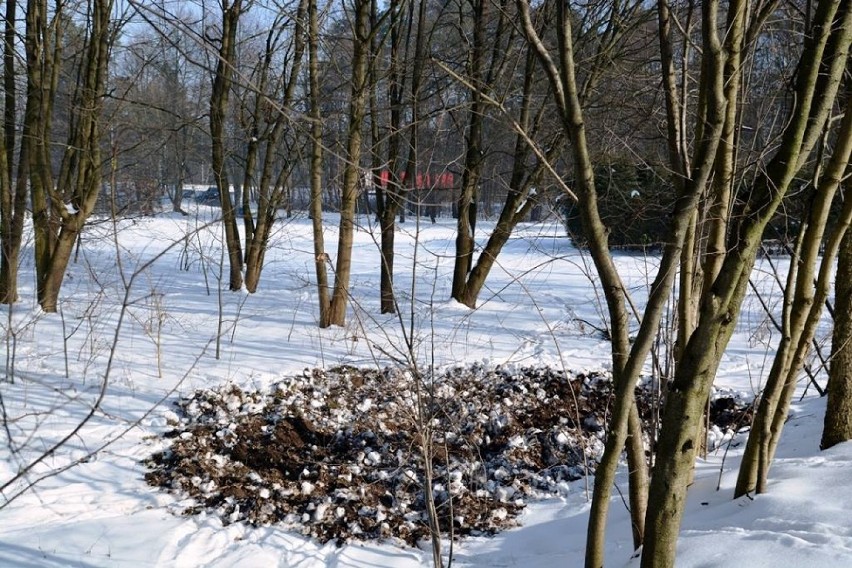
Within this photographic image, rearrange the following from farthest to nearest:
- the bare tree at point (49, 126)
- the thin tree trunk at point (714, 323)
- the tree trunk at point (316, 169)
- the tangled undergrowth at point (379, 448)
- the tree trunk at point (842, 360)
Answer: the bare tree at point (49, 126) → the tree trunk at point (316, 169) → the tangled undergrowth at point (379, 448) → the tree trunk at point (842, 360) → the thin tree trunk at point (714, 323)

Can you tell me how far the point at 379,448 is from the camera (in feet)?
16.3

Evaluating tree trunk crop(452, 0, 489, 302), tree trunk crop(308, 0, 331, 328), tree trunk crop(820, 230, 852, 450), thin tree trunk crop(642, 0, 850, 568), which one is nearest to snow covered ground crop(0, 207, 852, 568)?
tree trunk crop(820, 230, 852, 450)

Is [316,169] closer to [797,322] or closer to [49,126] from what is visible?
[49,126]

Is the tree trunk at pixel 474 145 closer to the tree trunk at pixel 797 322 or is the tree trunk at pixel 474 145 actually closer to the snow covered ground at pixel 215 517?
the snow covered ground at pixel 215 517

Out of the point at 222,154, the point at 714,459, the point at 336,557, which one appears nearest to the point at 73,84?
the point at 222,154

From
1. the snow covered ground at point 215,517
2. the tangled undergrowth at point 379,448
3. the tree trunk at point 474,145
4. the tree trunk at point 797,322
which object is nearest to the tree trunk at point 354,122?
the snow covered ground at point 215,517

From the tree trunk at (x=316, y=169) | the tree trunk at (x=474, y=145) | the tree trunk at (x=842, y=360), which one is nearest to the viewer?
the tree trunk at (x=842, y=360)

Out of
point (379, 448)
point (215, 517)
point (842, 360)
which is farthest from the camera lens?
point (379, 448)

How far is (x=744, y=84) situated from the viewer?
117 inches

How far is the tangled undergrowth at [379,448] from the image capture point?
13.7ft

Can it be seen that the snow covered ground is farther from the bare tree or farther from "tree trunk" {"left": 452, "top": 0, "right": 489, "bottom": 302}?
"tree trunk" {"left": 452, "top": 0, "right": 489, "bottom": 302}

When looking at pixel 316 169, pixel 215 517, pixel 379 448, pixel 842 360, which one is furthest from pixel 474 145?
pixel 215 517

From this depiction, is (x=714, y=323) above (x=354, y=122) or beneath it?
beneath

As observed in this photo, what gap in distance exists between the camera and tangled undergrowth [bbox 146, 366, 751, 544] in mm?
4168
